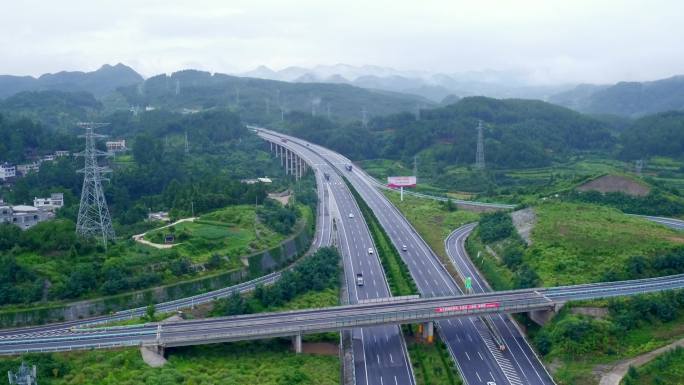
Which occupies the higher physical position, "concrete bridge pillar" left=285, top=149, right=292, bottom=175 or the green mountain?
the green mountain

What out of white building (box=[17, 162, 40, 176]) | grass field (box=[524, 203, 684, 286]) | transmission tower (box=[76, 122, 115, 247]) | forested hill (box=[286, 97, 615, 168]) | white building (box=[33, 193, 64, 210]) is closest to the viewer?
grass field (box=[524, 203, 684, 286])

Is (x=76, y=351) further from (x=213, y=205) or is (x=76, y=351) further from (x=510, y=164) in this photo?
(x=510, y=164)

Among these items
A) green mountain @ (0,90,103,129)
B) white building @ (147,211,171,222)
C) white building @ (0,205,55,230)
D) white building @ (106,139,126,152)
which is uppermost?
green mountain @ (0,90,103,129)

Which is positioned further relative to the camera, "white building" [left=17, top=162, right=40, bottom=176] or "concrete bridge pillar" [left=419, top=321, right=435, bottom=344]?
"white building" [left=17, top=162, right=40, bottom=176]

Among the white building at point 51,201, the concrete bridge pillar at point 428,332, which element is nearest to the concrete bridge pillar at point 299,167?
the white building at point 51,201

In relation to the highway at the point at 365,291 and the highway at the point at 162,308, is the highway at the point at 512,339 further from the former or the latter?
the highway at the point at 162,308

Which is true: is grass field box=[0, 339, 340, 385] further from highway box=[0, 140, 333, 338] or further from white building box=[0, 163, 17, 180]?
white building box=[0, 163, 17, 180]

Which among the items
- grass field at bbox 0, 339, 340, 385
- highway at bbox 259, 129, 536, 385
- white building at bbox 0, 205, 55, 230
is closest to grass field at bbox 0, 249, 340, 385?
grass field at bbox 0, 339, 340, 385
